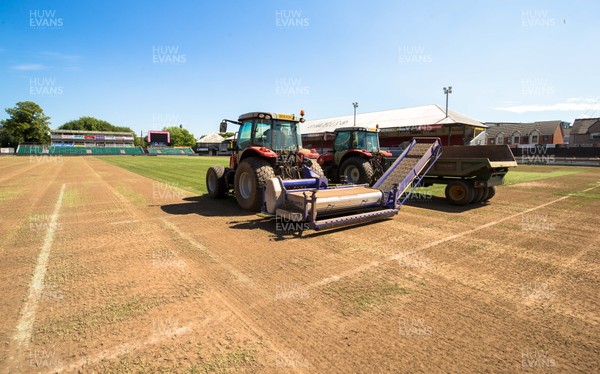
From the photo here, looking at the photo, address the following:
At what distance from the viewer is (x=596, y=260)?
4.06m

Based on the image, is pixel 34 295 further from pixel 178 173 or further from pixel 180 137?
pixel 180 137

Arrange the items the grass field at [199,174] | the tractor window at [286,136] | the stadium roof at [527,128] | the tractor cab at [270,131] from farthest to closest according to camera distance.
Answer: the stadium roof at [527,128] → the grass field at [199,174] → the tractor window at [286,136] → the tractor cab at [270,131]

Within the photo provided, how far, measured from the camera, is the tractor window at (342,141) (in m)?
10.0

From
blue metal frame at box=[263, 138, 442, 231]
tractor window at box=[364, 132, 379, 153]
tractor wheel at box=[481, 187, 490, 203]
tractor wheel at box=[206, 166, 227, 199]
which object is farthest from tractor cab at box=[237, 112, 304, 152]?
tractor wheel at box=[481, 187, 490, 203]

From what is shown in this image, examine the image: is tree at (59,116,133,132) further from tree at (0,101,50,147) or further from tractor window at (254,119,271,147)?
tractor window at (254,119,271,147)

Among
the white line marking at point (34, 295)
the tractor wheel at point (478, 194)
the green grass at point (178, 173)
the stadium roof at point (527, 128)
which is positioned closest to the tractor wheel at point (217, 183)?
the green grass at point (178, 173)

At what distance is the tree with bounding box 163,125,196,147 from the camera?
105250mm

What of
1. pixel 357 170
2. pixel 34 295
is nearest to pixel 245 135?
pixel 357 170

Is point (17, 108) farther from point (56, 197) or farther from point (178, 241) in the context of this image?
point (178, 241)

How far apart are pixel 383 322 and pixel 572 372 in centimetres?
126

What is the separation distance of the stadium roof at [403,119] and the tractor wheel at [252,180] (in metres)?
29.3

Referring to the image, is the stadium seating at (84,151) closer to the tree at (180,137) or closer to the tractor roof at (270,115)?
the tree at (180,137)

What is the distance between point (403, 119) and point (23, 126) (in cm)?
8371

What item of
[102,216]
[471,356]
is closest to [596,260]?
[471,356]
